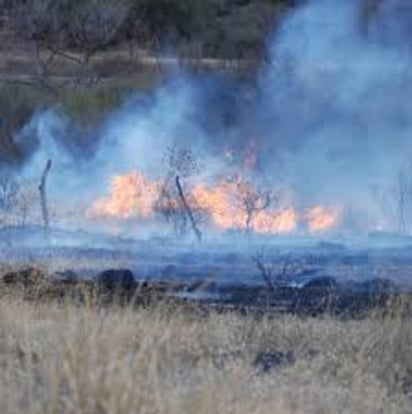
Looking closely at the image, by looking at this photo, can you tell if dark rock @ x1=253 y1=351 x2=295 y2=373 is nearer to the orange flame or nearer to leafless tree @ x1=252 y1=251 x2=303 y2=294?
leafless tree @ x1=252 y1=251 x2=303 y2=294

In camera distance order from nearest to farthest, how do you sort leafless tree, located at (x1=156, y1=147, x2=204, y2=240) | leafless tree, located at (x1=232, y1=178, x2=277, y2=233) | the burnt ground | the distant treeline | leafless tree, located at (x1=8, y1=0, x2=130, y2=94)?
the burnt ground, leafless tree, located at (x1=232, y1=178, x2=277, y2=233), leafless tree, located at (x1=156, y1=147, x2=204, y2=240), the distant treeline, leafless tree, located at (x1=8, y1=0, x2=130, y2=94)

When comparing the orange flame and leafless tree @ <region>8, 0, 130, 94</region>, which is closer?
the orange flame

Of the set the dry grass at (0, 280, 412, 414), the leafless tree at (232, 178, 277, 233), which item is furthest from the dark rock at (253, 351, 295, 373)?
the leafless tree at (232, 178, 277, 233)

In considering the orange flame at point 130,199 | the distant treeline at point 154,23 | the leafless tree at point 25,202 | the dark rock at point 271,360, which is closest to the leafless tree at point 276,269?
the orange flame at point 130,199

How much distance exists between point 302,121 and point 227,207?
256 inches

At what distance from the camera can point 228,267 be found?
2172 centimetres

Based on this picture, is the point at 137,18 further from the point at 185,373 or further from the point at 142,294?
the point at 185,373

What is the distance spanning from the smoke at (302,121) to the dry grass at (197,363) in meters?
17.7

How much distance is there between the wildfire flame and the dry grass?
535 inches

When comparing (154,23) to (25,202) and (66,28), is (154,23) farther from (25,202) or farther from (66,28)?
(25,202)

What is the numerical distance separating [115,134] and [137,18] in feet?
41.8

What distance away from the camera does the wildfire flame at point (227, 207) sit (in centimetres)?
2762

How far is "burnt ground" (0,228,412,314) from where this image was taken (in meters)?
17.2

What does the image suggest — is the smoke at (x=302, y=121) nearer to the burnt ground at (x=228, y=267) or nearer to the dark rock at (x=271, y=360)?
the burnt ground at (x=228, y=267)
